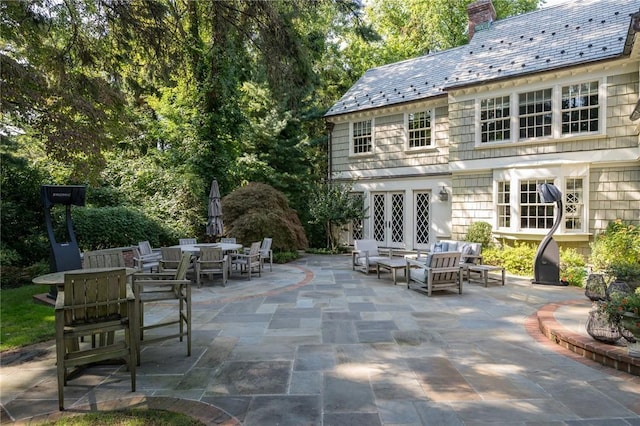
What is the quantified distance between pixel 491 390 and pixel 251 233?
9798 millimetres

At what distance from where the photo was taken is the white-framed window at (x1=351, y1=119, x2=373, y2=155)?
1614 centimetres

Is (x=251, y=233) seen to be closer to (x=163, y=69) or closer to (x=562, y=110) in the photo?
(x=163, y=69)

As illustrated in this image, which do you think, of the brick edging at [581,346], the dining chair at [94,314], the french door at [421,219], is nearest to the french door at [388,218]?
the french door at [421,219]

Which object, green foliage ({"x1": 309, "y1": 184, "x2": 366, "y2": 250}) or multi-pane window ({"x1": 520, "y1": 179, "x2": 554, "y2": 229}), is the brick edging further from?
green foliage ({"x1": 309, "y1": 184, "x2": 366, "y2": 250})

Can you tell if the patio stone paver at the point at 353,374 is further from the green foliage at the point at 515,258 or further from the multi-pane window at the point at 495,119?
the multi-pane window at the point at 495,119

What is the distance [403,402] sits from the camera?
11.5ft

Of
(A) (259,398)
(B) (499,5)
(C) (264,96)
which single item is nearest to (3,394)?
(A) (259,398)

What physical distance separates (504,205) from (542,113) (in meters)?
2.94

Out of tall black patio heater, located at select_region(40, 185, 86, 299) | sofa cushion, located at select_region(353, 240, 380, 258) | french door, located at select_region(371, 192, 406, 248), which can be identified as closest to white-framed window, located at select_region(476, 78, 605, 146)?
french door, located at select_region(371, 192, 406, 248)

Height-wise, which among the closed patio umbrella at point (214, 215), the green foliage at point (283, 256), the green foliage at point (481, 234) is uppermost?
the closed patio umbrella at point (214, 215)

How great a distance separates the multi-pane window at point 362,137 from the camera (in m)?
16.2

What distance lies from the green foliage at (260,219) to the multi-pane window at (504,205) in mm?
6575

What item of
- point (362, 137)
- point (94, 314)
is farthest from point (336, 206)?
point (94, 314)

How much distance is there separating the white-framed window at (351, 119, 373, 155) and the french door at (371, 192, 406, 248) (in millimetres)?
2001
